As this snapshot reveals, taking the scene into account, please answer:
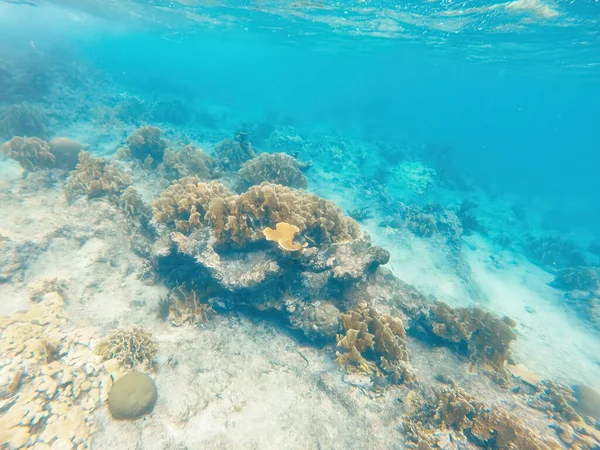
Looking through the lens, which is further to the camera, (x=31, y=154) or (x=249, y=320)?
(x=31, y=154)

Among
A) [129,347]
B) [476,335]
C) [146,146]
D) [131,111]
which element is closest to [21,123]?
[146,146]

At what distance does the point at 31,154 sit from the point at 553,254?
27.2 m

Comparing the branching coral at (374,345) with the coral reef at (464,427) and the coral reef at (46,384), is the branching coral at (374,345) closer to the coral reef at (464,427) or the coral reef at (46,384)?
the coral reef at (464,427)

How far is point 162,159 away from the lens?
40.1 ft

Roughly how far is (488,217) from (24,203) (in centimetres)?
2708

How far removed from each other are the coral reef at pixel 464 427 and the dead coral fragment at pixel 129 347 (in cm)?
471

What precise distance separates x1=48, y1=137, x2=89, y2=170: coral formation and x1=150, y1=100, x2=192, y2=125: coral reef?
11.8 metres

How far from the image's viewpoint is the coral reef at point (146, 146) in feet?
39.0

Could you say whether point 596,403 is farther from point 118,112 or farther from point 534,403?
point 118,112

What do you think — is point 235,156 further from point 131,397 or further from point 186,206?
point 131,397

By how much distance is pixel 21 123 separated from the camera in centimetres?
1348

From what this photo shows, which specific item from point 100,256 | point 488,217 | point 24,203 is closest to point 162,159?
point 24,203

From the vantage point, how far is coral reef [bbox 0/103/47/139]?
42.5 feet

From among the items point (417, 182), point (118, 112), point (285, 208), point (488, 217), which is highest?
point (285, 208)
